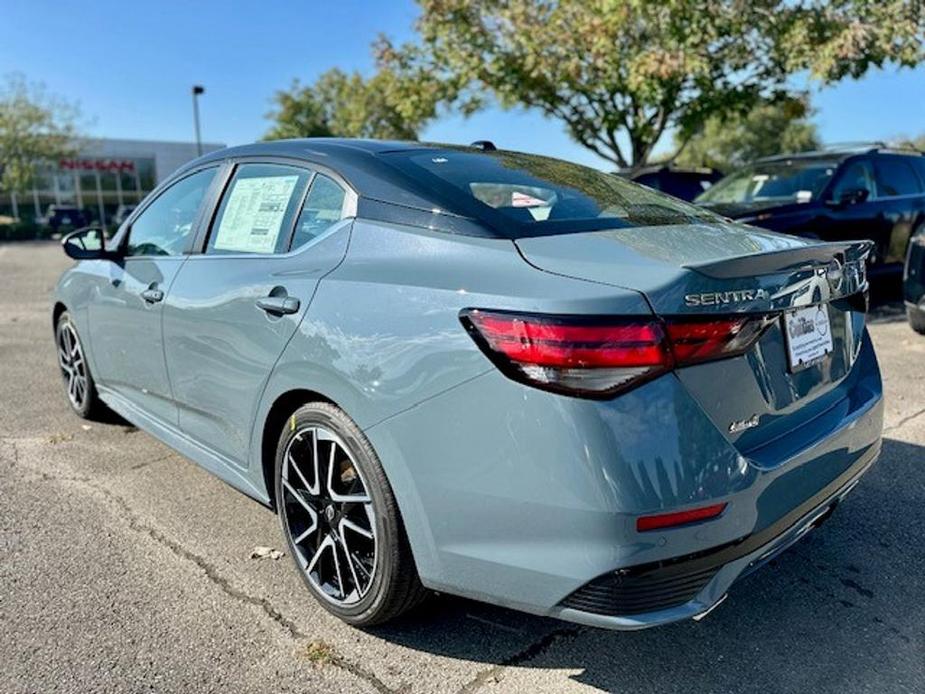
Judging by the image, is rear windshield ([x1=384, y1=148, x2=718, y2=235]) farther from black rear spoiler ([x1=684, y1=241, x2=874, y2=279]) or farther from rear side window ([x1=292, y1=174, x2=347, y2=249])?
black rear spoiler ([x1=684, y1=241, x2=874, y2=279])

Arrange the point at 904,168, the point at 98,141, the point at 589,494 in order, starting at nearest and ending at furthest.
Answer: the point at 589,494
the point at 904,168
the point at 98,141

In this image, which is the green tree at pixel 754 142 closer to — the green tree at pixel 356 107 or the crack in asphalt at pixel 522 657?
the green tree at pixel 356 107

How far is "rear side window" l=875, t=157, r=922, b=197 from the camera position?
824cm

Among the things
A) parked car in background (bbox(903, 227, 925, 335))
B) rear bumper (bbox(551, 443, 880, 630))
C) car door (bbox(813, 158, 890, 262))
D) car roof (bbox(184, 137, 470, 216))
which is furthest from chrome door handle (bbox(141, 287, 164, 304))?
car door (bbox(813, 158, 890, 262))

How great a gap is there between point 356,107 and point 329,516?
1111 inches

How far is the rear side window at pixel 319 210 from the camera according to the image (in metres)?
2.54

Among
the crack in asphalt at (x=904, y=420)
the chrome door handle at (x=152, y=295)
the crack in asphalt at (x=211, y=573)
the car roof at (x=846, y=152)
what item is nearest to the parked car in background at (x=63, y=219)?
the car roof at (x=846, y=152)

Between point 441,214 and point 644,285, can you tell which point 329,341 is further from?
point 644,285

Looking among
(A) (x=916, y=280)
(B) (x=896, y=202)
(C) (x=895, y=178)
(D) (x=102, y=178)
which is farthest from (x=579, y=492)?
(D) (x=102, y=178)

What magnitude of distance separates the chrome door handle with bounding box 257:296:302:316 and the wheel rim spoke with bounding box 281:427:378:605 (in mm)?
407

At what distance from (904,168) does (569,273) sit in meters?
8.57

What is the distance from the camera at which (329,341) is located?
2.27 meters

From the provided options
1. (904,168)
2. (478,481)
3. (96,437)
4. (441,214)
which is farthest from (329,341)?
(904,168)

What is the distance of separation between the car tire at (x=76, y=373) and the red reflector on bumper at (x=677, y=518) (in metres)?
3.70
